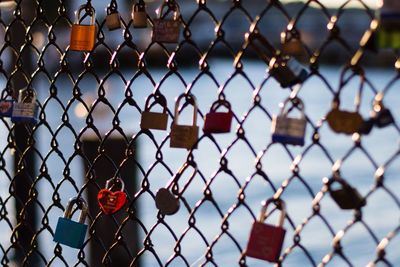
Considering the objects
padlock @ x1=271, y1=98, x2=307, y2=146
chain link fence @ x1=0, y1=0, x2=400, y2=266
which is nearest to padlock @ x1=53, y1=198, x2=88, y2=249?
chain link fence @ x1=0, y1=0, x2=400, y2=266

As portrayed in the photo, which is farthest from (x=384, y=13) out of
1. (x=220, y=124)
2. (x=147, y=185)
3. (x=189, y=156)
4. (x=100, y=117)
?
(x=100, y=117)

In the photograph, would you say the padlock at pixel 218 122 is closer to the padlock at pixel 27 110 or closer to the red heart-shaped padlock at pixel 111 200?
→ the red heart-shaped padlock at pixel 111 200

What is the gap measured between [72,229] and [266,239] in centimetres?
61

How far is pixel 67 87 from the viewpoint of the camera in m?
14.3

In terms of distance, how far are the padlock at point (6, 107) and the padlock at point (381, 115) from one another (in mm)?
1085

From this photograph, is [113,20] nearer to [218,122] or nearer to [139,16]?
[139,16]

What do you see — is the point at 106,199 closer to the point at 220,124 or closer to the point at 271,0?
the point at 220,124

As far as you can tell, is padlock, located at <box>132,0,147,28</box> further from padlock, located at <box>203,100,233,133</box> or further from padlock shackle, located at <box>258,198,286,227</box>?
padlock shackle, located at <box>258,198,286,227</box>

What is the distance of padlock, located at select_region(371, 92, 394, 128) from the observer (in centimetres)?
157

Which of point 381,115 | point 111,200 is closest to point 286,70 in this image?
point 381,115

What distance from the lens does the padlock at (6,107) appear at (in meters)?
2.31

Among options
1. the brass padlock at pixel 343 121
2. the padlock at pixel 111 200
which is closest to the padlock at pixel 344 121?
the brass padlock at pixel 343 121

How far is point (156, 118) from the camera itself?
1977mm

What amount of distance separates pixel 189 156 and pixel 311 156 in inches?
272
